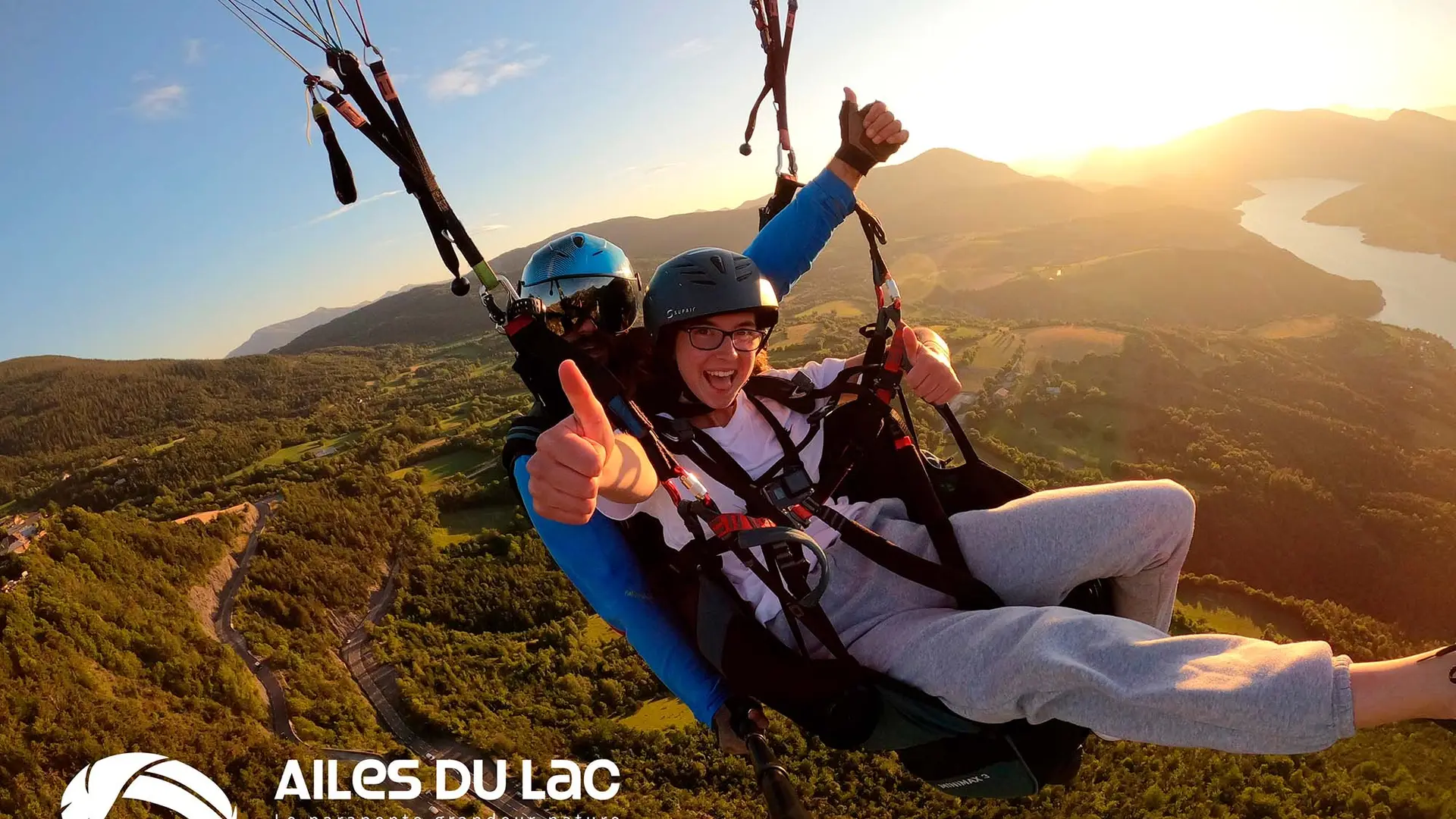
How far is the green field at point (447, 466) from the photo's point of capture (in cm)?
4575

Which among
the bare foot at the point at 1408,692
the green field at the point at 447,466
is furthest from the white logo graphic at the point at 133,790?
the green field at the point at 447,466

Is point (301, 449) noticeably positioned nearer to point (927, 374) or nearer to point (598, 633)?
point (598, 633)

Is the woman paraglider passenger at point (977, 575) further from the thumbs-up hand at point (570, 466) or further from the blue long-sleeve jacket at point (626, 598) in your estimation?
the blue long-sleeve jacket at point (626, 598)

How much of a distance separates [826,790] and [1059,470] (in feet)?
86.0

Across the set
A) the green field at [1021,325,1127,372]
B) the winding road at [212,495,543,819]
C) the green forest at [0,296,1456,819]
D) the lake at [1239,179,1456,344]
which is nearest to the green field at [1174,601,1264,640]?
the green forest at [0,296,1456,819]

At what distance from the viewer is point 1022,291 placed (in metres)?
84.3

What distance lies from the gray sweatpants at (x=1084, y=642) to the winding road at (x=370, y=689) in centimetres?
2567

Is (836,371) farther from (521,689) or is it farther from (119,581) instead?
(119,581)

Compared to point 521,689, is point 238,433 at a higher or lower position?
higher

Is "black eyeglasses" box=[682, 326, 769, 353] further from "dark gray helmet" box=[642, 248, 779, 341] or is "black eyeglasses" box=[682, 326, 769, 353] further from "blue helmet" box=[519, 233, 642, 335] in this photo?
"blue helmet" box=[519, 233, 642, 335]

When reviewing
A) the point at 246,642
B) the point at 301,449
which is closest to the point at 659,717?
the point at 246,642

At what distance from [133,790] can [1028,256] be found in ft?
353

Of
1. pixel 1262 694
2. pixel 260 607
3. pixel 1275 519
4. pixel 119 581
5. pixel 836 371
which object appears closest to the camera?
pixel 1262 694

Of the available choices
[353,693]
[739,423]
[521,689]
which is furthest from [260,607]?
[739,423]
